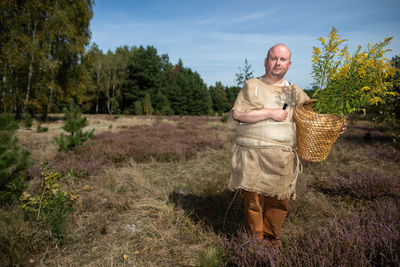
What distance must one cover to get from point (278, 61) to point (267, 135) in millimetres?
653

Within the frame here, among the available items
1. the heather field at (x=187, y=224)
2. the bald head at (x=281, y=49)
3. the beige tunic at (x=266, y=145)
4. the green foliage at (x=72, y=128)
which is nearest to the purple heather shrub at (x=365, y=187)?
the heather field at (x=187, y=224)

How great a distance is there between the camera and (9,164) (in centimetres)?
267

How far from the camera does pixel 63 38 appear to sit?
1512 cm

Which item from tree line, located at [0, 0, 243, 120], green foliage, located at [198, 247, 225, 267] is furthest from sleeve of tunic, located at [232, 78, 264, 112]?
tree line, located at [0, 0, 243, 120]

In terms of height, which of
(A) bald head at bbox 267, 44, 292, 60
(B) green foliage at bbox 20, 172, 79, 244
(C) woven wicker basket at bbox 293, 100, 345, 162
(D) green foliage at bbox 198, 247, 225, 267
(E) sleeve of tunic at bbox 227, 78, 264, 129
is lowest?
(D) green foliage at bbox 198, 247, 225, 267

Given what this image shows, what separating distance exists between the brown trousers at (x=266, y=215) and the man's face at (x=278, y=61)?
1140mm

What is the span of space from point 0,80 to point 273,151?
15859 mm

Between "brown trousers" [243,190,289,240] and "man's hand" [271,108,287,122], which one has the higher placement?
"man's hand" [271,108,287,122]

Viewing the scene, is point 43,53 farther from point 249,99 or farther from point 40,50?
point 249,99

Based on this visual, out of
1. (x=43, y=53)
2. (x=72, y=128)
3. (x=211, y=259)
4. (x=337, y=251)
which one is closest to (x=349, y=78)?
(x=337, y=251)

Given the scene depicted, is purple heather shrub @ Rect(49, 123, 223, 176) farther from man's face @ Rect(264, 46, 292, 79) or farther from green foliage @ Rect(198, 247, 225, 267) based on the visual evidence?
man's face @ Rect(264, 46, 292, 79)

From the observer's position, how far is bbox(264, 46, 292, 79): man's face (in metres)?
1.80

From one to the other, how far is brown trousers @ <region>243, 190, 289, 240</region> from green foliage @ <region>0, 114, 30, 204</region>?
2.95 meters

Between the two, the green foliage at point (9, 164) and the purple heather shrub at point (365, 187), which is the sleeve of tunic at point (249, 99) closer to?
the purple heather shrub at point (365, 187)
